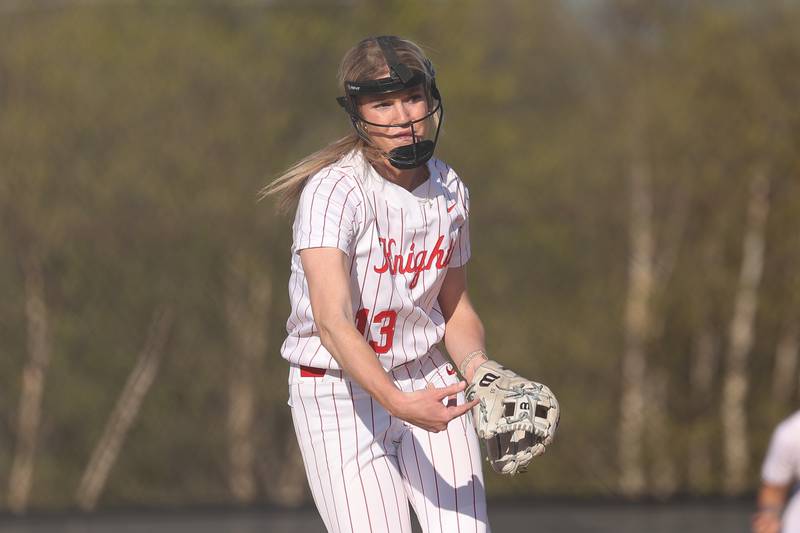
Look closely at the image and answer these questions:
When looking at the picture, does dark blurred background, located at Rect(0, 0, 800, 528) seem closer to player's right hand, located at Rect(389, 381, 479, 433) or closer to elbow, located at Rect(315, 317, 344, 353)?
elbow, located at Rect(315, 317, 344, 353)

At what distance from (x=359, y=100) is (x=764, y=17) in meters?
5.94

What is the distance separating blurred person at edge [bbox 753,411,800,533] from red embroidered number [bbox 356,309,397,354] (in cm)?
201

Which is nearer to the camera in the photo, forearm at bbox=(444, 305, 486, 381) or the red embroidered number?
the red embroidered number

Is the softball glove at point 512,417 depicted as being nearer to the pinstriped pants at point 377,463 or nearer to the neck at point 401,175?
the pinstriped pants at point 377,463

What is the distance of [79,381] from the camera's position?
6.73 meters

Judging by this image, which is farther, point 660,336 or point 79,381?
point 660,336

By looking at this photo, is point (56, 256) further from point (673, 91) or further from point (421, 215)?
point (421, 215)

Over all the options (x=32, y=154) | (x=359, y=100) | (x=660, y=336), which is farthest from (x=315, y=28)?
(x=359, y=100)

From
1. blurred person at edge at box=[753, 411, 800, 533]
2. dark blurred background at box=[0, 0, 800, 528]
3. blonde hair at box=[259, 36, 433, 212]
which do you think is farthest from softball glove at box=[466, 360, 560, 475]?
dark blurred background at box=[0, 0, 800, 528]

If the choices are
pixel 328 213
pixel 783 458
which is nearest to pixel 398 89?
pixel 328 213

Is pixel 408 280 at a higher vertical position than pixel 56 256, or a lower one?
higher

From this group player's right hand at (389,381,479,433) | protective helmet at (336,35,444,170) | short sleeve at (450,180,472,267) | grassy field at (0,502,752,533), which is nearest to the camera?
player's right hand at (389,381,479,433)

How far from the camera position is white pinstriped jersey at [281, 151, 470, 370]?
251cm

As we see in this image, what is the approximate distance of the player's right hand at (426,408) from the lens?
2.30m
